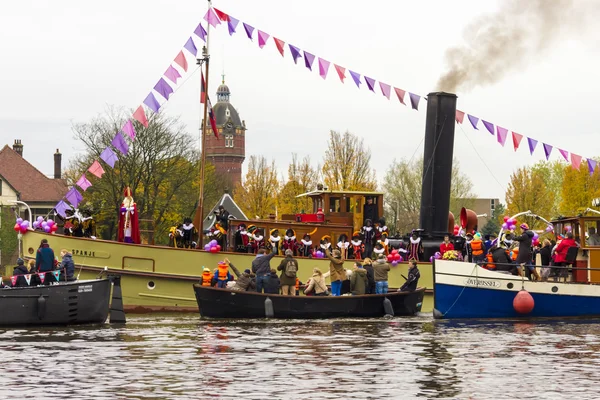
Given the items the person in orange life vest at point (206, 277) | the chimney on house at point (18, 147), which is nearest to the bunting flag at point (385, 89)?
the person in orange life vest at point (206, 277)

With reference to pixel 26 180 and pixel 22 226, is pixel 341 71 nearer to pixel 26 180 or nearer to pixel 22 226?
pixel 22 226

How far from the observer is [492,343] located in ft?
76.0

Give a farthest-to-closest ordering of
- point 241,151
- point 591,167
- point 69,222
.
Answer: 1. point 241,151
2. point 69,222
3. point 591,167

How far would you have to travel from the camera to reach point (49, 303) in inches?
1062

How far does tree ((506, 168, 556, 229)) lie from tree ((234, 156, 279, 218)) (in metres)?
17.2

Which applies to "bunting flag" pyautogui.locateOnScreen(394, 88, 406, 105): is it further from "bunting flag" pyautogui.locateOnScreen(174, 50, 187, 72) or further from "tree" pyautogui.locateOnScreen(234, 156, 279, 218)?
"tree" pyautogui.locateOnScreen(234, 156, 279, 218)

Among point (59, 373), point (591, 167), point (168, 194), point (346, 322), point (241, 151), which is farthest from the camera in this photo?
point (241, 151)

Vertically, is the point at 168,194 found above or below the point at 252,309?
above

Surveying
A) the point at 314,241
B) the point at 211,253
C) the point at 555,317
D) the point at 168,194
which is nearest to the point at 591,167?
the point at 555,317

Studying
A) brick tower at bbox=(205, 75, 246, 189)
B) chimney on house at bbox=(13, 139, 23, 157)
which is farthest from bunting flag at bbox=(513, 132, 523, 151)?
brick tower at bbox=(205, 75, 246, 189)

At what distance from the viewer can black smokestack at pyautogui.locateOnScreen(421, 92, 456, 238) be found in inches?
1341

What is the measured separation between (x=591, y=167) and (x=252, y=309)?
10.6 metres

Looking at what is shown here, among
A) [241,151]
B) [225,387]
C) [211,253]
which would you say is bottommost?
[225,387]

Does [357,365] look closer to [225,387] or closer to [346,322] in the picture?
[225,387]
